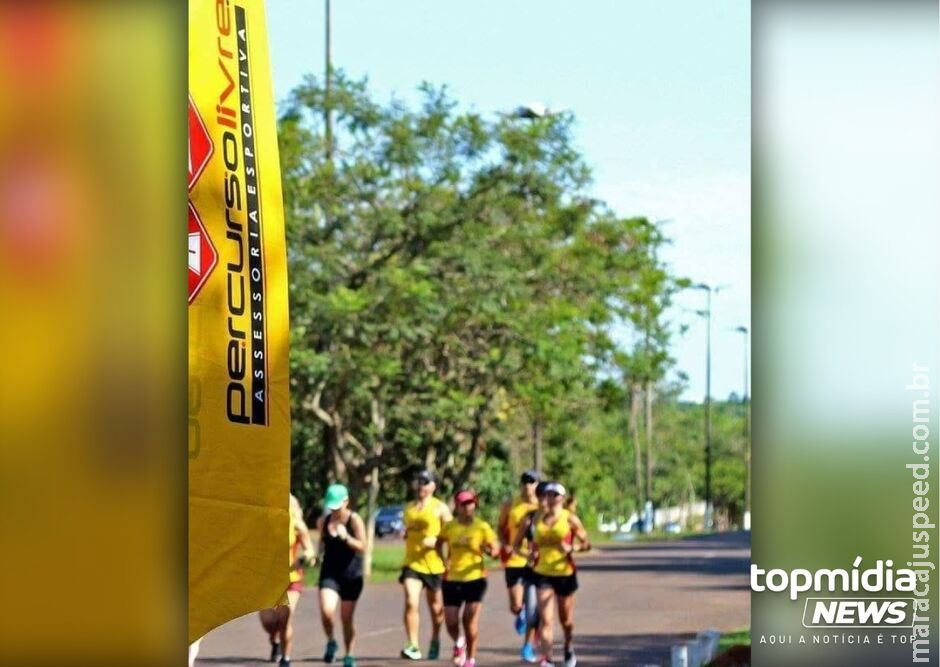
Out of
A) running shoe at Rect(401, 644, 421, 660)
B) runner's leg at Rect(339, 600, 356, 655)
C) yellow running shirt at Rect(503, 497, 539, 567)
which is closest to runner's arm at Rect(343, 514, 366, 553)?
runner's leg at Rect(339, 600, 356, 655)

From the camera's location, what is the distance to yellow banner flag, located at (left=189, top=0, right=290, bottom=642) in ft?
19.4

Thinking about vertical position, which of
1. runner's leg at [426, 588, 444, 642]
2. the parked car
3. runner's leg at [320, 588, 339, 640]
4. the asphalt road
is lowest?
the parked car

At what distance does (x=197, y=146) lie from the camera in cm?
593

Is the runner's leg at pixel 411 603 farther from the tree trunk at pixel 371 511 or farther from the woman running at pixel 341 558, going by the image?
the tree trunk at pixel 371 511

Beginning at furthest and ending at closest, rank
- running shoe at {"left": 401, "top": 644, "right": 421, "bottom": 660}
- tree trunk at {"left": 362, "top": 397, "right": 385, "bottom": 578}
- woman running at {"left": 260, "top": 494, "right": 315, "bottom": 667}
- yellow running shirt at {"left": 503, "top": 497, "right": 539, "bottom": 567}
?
tree trunk at {"left": 362, "top": 397, "right": 385, "bottom": 578} < running shoe at {"left": 401, "top": 644, "right": 421, "bottom": 660} < yellow running shirt at {"left": 503, "top": 497, "right": 539, "bottom": 567} < woman running at {"left": 260, "top": 494, "right": 315, "bottom": 667}

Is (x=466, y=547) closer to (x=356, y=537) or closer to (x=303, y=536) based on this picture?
(x=356, y=537)

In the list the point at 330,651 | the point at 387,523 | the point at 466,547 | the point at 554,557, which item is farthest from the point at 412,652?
the point at 387,523

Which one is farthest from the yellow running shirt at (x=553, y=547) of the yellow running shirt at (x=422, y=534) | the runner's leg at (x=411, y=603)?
the runner's leg at (x=411, y=603)

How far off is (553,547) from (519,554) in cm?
160

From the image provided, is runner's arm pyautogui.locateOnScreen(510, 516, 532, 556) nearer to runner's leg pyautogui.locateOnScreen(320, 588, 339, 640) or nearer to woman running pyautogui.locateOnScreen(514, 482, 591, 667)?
woman running pyautogui.locateOnScreen(514, 482, 591, 667)

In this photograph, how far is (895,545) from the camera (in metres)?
6.41

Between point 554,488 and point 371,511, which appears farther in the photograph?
point 371,511

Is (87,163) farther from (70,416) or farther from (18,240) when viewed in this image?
(70,416)

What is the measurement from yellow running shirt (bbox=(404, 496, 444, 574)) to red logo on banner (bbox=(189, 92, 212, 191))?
10.9 meters
